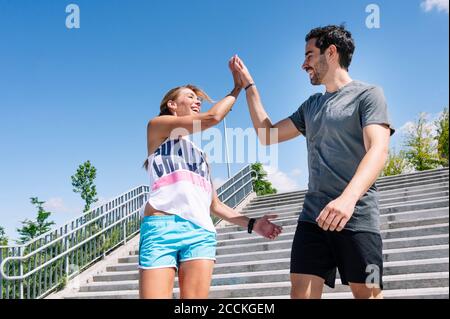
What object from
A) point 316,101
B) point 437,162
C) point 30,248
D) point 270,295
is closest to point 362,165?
point 316,101

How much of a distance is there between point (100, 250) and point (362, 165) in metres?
5.92

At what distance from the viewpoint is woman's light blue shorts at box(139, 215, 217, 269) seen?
1978 mm

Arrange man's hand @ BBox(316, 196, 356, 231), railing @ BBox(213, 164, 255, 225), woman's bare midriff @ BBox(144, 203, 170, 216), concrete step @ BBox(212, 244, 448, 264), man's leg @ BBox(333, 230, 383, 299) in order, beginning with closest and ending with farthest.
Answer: man's hand @ BBox(316, 196, 356, 231)
man's leg @ BBox(333, 230, 383, 299)
woman's bare midriff @ BBox(144, 203, 170, 216)
concrete step @ BBox(212, 244, 448, 264)
railing @ BBox(213, 164, 255, 225)

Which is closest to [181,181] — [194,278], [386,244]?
[194,278]

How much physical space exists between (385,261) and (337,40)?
3533mm

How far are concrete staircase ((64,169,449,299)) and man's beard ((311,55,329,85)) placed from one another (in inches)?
93.2

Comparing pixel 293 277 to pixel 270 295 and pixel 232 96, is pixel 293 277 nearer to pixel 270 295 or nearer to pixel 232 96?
pixel 232 96

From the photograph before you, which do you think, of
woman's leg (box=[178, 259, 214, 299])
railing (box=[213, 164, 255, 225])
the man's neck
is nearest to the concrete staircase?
railing (box=[213, 164, 255, 225])

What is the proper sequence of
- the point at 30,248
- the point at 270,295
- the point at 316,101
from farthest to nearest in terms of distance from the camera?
the point at 30,248, the point at 270,295, the point at 316,101

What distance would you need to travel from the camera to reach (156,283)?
75.6 inches

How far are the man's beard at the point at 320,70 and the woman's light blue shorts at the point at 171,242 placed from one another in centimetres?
85

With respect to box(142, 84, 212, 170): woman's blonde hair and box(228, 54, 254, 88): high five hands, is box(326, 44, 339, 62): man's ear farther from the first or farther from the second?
box(142, 84, 212, 170): woman's blonde hair

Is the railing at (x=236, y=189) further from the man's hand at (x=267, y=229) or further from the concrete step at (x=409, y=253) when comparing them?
the man's hand at (x=267, y=229)

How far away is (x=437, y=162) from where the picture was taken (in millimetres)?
17062
